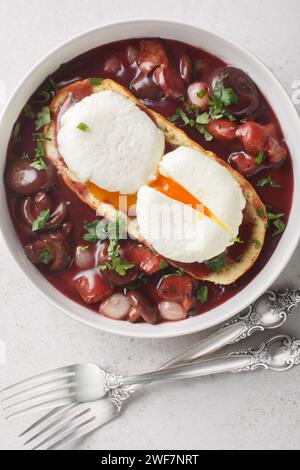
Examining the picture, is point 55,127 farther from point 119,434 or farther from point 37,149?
point 119,434

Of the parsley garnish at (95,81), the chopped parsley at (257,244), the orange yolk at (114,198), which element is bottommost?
the chopped parsley at (257,244)

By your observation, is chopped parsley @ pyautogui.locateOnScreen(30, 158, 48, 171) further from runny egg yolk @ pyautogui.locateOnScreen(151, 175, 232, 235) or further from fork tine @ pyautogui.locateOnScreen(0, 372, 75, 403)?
A: fork tine @ pyautogui.locateOnScreen(0, 372, 75, 403)

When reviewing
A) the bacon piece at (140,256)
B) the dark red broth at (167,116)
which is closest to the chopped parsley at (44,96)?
the dark red broth at (167,116)

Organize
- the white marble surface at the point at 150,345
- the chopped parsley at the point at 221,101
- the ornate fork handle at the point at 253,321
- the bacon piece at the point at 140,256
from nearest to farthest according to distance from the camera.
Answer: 1. the chopped parsley at the point at 221,101
2. the bacon piece at the point at 140,256
3. the ornate fork handle at the point at 253,321
4. the white marble surface at the point at 150,345

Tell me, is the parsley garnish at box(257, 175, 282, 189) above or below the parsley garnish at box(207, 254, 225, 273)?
above

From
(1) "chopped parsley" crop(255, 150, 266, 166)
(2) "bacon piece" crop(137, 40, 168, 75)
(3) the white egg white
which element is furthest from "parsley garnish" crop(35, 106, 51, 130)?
(1) "chopped parsley" crop(255, 150, 266, 166)

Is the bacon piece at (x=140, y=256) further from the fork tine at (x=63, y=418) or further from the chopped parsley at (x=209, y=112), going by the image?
the fork tine at (x=63, y=418)
